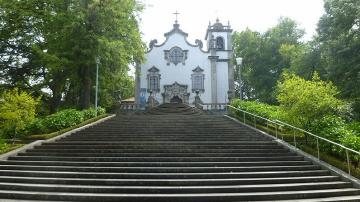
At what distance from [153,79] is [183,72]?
132 inches

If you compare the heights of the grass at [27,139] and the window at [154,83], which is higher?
the window at [154,83]

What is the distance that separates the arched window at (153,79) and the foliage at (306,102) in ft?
82.3

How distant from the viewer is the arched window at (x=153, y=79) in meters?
38.6

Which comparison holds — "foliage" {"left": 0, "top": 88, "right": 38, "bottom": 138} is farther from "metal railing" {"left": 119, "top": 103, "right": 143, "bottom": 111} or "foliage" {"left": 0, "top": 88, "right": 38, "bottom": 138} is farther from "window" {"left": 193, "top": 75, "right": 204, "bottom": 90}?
"window" {"left": 193, "top": 75, "right": 204, "bottom": 90}

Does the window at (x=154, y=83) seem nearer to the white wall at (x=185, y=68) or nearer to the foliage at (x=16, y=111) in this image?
the white wall at (x=185, y=68)

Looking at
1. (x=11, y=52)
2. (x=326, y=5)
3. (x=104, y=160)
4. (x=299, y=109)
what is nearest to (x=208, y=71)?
(x=326, y=5)

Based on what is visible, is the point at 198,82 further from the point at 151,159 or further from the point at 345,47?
the point at 151,159

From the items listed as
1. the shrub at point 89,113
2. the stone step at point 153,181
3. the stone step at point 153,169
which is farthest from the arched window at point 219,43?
the stone step at point 153,181

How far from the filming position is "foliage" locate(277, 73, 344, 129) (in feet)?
44.1

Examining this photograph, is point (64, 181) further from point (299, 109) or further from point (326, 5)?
point (326, 5)

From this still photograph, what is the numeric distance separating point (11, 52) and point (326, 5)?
22857mm

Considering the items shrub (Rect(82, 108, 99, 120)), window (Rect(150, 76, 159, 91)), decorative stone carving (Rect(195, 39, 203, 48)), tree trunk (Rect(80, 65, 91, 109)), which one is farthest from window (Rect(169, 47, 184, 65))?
shrub (Rect(82, 108, 99, 120))

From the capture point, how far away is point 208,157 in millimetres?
12219

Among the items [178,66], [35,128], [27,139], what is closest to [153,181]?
[27,139]
